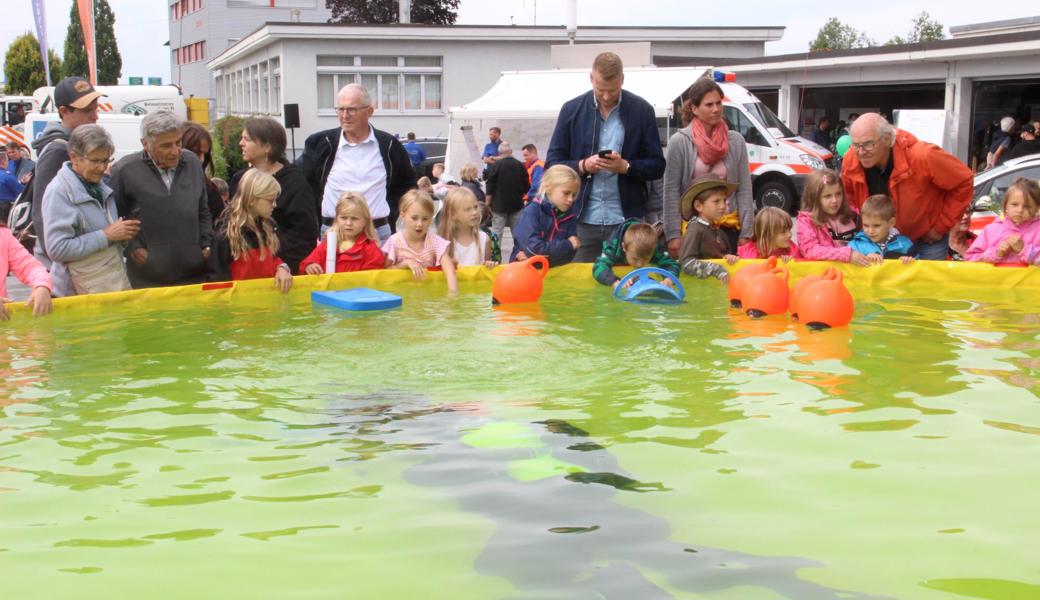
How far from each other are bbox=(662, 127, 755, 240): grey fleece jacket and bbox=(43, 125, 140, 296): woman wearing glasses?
4416mm

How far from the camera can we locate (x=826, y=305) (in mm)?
7227

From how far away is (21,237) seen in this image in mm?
8523

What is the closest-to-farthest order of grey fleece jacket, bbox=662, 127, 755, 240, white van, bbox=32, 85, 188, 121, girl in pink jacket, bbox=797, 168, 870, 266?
grey fleece jacket, bbox=662, 127, 755, 240
girl in pink jacket, bbox=797, 168, 870, 266
white van, bbox=32, 85, 188, 121

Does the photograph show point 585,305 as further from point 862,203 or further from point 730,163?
point 862,203

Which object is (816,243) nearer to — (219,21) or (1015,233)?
(1015,233)

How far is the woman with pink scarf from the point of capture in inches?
352

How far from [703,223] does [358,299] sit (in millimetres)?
3118

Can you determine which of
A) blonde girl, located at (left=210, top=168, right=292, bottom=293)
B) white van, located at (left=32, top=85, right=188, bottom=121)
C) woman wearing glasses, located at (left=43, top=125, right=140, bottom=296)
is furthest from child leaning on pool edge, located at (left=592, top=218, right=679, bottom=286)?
white van, located at (left=32, top=85, right=188, bottom=121)

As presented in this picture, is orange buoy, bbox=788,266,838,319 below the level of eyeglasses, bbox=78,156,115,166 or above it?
below

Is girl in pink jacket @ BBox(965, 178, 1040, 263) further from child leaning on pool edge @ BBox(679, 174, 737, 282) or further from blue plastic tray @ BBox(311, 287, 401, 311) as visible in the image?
blue plastic tray @ BBox(311, 287, 401, 311)

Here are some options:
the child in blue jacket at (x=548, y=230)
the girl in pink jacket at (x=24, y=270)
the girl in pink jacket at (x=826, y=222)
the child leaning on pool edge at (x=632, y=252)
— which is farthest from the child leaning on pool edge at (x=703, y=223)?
the girl in pink jacket at (x=24, y=270)

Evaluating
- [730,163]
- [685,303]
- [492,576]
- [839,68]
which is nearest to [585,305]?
[685,303]

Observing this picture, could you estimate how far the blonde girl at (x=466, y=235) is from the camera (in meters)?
9.27

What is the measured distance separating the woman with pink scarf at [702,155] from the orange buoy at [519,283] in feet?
4.76
